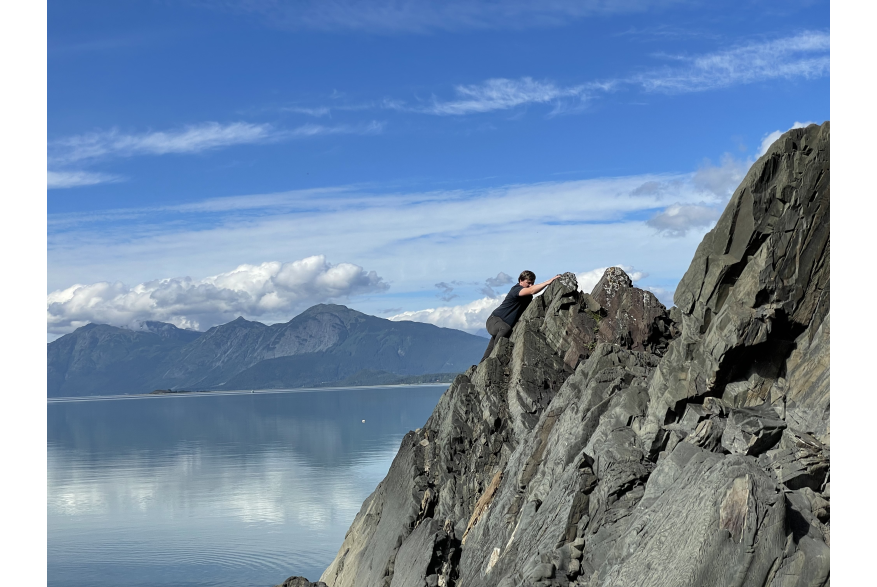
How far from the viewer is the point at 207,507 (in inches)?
1641

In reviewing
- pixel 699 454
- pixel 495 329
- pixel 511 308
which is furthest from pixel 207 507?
pixel 699 454

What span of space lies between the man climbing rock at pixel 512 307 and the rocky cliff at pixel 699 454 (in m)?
3.87

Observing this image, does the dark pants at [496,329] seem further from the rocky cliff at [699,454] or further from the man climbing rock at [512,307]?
the rocky cliff at [699,454]

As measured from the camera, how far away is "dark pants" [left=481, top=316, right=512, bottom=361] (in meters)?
21.5

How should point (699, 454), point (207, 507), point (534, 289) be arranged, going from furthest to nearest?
point (207, 507) → point (534, 289) → point (699, 454)

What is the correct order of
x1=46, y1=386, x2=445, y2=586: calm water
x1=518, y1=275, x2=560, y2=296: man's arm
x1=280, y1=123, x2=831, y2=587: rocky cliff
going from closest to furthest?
x1=280, y1=123, x2=831, y2=587: rocky cliff, x1=518, y1=275, x2=560, y2=296: man's arm, x1=46, y1=386, x2=445, y2=586: calm water

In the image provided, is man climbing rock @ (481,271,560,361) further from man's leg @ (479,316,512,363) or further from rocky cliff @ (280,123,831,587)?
rocky cliff @ (280,123,831,587)

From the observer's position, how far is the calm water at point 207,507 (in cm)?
2897

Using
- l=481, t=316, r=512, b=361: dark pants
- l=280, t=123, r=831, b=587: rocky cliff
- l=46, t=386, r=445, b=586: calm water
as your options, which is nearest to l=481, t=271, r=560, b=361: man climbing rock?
l=481, t=316, r=512, b=361: dark pants

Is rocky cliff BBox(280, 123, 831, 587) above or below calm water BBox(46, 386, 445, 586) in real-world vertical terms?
above

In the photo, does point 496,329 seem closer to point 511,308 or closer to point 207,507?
point 511,308

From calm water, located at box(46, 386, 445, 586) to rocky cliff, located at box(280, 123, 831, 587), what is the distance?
25.1 ft

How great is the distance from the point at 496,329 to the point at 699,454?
1133 cm

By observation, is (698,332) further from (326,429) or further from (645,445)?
(326,429)
